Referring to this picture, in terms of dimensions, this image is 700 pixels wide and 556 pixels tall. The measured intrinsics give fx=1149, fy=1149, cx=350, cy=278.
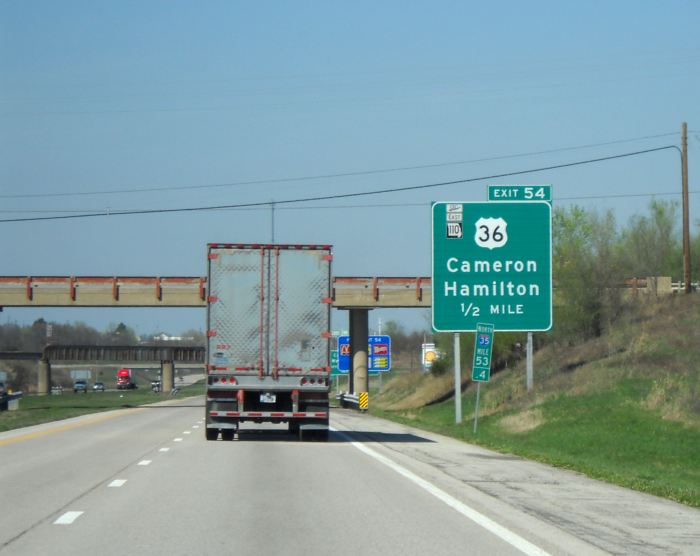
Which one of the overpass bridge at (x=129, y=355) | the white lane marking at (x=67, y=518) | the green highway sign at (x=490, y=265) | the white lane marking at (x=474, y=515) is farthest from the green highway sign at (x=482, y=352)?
the overpass bridge at (x=129, y=355)

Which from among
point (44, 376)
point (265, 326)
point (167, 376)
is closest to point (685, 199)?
point (265, 326)

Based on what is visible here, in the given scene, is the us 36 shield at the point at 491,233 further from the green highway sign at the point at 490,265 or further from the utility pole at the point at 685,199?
the utility pole at the point at 685,199

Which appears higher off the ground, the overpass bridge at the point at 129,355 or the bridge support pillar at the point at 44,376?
the overpass bridge at the point at 129,355

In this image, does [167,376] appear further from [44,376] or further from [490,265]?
[490,265]

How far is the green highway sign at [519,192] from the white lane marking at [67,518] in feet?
90.7

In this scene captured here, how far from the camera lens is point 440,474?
1816 cm

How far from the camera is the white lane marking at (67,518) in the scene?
11977 mm

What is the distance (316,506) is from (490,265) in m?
21.0

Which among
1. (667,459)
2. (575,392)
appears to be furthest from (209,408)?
(575,392)

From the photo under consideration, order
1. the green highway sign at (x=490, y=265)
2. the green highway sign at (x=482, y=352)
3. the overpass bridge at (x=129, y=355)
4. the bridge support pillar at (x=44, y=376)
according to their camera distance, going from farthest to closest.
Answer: the overpass bridge at (x=129, y=355)
the bridge support pillar at (x=44, y=376)
the green highway sign at (x=490, y=265)
the green highway sign at (x=482, y=352)

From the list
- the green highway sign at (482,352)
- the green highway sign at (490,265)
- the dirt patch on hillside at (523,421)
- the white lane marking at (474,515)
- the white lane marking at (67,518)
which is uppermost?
the green highway sign at (490,265)

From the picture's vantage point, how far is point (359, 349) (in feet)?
221

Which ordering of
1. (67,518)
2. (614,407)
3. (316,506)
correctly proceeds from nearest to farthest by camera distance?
1. (67,518)
2. (316,506)
3. (614,407)

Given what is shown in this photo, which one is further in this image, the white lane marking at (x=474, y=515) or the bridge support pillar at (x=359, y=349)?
the bridge support pillar at (x=359, y=349)
